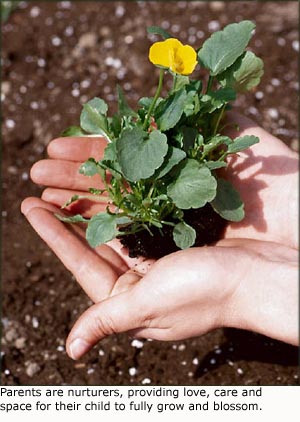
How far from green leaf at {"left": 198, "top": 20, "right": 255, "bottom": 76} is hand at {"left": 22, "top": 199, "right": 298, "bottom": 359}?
0.48 metres

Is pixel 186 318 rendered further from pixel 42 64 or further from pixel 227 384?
pixel 42 64

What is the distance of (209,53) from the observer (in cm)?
184

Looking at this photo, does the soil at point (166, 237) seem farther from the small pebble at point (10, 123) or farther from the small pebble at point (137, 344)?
the small pebble at point (10, 123)

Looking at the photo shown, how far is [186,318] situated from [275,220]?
0.40m

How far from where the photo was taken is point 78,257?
6.14 ft

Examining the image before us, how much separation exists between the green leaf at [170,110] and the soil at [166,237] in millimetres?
313

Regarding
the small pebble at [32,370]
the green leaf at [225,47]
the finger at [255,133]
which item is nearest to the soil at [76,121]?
the small pebble at [32,370]

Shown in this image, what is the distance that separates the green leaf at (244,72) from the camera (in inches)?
73.0

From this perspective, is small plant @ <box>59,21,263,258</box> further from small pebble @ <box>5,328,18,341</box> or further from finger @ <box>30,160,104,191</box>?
small pebble @ <box>5,328,18,341</box>

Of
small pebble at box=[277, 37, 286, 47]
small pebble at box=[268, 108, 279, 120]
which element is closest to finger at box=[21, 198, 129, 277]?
small pebble at box=[268, 108, 279, 120]

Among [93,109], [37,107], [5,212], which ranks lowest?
[5,212]

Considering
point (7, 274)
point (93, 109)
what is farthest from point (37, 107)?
point (93, 109)

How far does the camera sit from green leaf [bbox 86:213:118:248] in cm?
175

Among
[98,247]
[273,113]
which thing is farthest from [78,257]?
[273,113]
